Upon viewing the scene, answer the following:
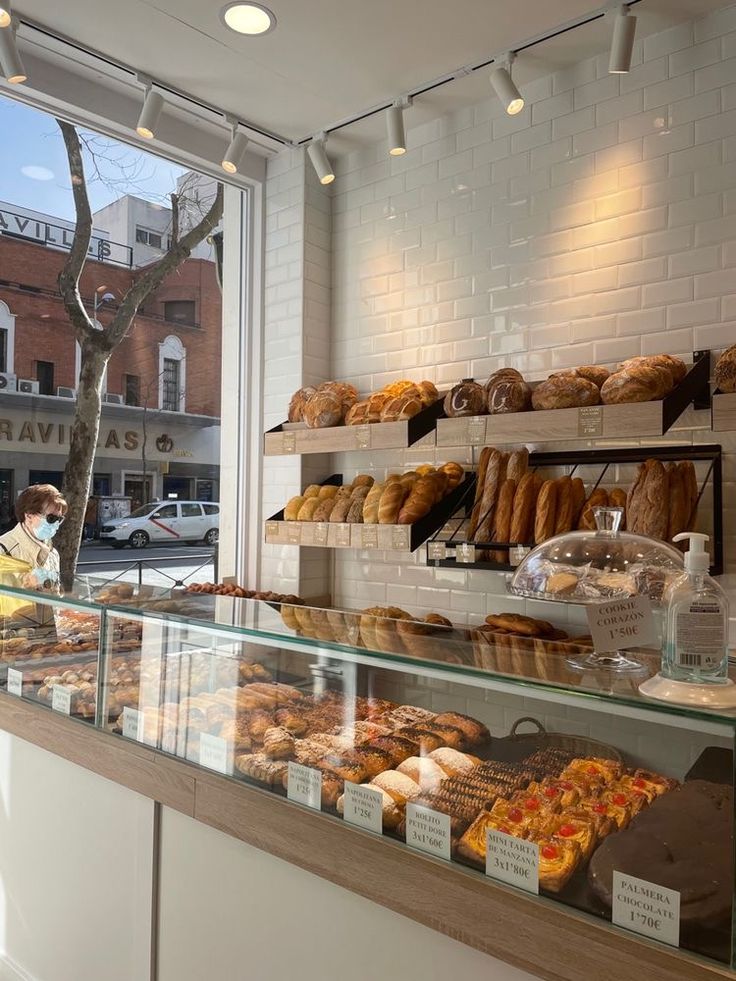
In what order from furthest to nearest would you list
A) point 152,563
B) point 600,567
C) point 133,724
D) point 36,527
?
point 152,563
point 36,527
point 133,724
point 600,567

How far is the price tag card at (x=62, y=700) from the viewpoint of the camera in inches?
84.4

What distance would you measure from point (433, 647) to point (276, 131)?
3.06 m

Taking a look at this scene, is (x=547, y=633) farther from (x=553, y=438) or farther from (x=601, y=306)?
(x=601, y=306)

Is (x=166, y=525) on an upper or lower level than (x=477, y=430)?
lower

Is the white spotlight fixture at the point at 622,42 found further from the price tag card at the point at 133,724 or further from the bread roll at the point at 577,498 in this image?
the price tag card at the point at 133,724

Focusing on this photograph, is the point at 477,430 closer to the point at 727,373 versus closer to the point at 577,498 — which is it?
the point at 577,498

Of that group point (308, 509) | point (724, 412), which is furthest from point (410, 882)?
point (308, 509)

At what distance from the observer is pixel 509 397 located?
2.91 m

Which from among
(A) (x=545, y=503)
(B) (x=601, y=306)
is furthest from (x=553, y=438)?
(B) (x=601, y=306)

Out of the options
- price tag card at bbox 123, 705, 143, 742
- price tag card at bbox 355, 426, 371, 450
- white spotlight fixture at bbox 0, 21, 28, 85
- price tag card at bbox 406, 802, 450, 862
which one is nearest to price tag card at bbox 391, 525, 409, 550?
price tag card at bbox 355, 426, 371, 450

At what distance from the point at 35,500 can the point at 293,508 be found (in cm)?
110

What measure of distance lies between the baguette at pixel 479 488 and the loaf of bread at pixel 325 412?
66cm

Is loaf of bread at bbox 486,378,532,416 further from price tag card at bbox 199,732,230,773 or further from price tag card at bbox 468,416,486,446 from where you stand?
price tag card at bbox 199,732,230,773

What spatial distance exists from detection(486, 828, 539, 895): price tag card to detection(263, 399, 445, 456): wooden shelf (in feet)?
6.35
